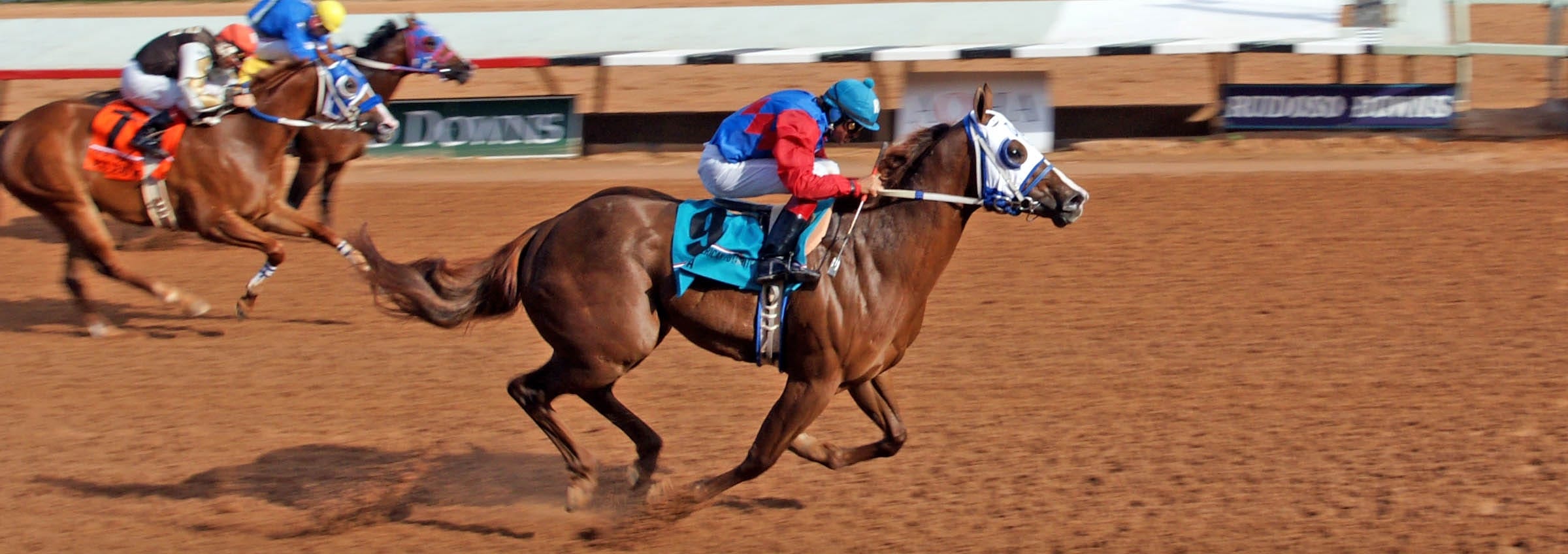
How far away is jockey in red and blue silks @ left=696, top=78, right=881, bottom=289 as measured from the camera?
493 cm

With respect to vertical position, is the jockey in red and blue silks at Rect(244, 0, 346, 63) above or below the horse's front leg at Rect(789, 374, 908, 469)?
above

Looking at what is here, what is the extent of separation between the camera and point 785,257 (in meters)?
5.05

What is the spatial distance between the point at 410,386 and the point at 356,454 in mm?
1035

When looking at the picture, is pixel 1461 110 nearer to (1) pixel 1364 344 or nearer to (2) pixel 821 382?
(1) pixel 1364 344

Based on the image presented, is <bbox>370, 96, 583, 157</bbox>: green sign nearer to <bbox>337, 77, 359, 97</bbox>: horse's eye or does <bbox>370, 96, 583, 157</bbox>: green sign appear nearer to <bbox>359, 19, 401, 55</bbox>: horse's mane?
<bbox>359, 19, 401, 55</bbox>: horse's mane

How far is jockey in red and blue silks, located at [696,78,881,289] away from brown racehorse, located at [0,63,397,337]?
4449mm

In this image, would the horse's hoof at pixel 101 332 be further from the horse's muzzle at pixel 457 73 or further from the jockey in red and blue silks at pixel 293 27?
the horse's muzzle at pixel 457 73

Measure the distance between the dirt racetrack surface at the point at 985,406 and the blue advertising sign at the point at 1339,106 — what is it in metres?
2.15

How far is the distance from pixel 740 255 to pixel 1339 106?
32.4 ft

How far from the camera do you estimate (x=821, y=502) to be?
5688 millimetres

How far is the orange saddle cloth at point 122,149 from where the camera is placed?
8.51m

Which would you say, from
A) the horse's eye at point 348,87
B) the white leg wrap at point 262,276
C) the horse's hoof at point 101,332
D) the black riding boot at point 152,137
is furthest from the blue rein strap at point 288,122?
the horse's hoof at point 101,332

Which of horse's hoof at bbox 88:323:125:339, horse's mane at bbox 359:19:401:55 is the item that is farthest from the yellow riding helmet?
horse's hoof at bbox 88:323:125:339

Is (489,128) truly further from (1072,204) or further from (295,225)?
(1072,204)
